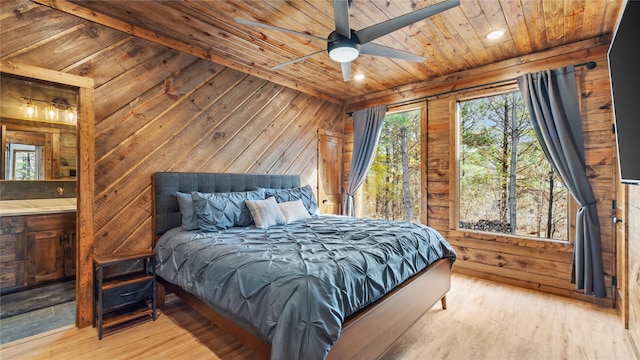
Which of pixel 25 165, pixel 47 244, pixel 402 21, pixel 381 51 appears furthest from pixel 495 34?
pixel 25 165

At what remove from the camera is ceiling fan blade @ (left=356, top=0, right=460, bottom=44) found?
1.86 m

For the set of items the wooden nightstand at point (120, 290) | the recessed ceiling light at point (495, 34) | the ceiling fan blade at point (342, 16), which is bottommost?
the wooden nightstand at point (120, 290)

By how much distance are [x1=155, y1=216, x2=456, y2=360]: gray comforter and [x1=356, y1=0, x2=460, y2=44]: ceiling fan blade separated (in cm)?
163

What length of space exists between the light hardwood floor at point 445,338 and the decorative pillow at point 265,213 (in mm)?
1044

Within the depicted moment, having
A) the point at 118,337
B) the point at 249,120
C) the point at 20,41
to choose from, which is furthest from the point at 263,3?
the point at 118,337

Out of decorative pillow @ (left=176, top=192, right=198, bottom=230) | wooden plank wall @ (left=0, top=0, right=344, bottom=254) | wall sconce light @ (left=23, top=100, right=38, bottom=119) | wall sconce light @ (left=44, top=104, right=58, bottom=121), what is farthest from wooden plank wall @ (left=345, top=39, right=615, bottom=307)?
wall sconce light @ (left=23, top=100, right=38, bottom=119)

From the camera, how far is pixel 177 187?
9.69 feet

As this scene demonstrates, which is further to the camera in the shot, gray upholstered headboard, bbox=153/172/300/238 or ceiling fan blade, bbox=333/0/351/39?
gray upholstered headboard, bbox=153/172/300/238

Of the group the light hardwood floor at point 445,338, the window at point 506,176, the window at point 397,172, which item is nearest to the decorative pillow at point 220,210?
the light hardwood floor at point 445,338

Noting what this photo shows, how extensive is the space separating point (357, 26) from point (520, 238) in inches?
121

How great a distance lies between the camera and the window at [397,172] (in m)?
4.40

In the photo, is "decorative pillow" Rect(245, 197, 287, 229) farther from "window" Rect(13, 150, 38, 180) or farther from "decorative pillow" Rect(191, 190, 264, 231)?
"window" Rect(13, 150, 38, 180)

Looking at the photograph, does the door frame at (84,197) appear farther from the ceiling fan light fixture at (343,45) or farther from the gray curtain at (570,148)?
the gray curtain at (570,148)

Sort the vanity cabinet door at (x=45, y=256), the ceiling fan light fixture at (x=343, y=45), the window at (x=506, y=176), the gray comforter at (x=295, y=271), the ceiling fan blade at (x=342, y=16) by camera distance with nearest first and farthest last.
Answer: the gray comforter at (x=295, y=271), the ceiling fan blade at (x=342, y=16), the ceiling fan light fixture at (x=343, y=45), the vanity cabinet door at (x=45, y=256), the window at (x=506, y=176)
